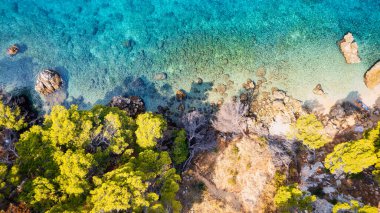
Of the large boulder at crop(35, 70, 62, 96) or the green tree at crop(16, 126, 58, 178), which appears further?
the large boulder at crop(35, 70, 62, 96)

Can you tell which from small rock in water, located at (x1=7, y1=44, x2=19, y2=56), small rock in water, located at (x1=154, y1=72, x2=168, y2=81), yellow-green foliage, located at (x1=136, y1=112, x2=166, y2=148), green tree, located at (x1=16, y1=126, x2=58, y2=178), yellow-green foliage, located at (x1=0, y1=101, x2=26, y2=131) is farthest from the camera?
small rock in water, located at (x1=7, y1=44, x2=19, y2=56)

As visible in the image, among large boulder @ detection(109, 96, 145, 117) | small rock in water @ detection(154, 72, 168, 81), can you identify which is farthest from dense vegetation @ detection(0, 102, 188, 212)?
small rock in water @ detection(154, 72, 168, 81)

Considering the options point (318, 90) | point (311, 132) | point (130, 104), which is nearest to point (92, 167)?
point (130, 104)

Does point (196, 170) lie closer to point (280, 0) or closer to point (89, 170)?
point (89, 170)

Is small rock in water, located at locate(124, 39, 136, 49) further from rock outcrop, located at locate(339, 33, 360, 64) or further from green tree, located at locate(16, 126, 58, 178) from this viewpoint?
rock outcrop, located at locate(339, 33, 360, 64)

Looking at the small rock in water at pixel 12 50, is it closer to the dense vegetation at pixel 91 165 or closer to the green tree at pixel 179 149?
the dense vegetation at pixel 91 165

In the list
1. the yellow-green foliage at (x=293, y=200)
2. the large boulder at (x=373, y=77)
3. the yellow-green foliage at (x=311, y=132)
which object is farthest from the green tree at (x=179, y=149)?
the large boulder at (x=373, y=77)

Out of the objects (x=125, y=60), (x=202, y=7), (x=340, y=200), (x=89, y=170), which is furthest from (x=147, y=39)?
(x=340, y=200)
